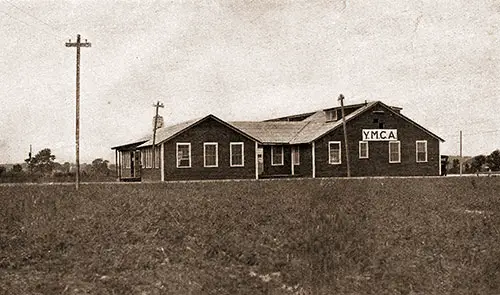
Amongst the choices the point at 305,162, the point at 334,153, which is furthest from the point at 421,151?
the point at 305,162

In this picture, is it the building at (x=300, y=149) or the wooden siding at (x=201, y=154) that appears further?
the building at (x=300, y=149)

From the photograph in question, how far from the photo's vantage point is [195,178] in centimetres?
3581

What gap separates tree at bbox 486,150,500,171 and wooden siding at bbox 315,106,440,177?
67.3 feet

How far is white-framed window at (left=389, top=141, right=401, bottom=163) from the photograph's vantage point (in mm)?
40188

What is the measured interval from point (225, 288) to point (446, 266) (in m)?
4.44

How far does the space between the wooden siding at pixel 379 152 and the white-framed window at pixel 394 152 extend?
24 cm

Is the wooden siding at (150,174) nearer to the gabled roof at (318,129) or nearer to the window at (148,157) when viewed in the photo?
the window at (148,157)

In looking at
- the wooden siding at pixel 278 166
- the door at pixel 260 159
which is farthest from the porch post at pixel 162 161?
the wooden siding at pixel 278 166

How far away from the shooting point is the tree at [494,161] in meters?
58.5

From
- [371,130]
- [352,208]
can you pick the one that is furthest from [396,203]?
[371,130]

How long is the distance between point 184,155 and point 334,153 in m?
10.6

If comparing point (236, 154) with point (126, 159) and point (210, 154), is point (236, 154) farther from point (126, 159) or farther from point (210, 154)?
point (126, 159)

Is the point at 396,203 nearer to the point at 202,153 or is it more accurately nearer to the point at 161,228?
the point at 161,228

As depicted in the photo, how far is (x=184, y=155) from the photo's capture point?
35688mm
